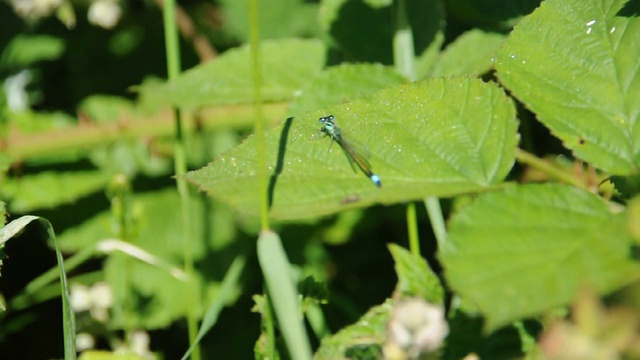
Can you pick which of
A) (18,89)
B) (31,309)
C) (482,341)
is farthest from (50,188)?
(482,341)

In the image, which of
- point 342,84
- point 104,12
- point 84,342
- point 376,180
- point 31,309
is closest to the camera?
point 376,180

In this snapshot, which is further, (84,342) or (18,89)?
(18,89)

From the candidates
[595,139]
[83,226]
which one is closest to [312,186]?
[595,139]

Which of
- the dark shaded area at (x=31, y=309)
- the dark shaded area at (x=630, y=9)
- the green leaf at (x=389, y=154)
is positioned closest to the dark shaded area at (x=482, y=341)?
the green leaf at (x=389, y=154)

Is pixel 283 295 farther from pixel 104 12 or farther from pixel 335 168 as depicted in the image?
pixel 104 12

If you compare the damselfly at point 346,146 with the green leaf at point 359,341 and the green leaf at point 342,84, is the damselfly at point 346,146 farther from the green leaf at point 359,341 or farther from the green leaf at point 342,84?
the green leaf at point 342,84

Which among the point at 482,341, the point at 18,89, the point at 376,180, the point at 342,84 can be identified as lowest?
the point at 482,341

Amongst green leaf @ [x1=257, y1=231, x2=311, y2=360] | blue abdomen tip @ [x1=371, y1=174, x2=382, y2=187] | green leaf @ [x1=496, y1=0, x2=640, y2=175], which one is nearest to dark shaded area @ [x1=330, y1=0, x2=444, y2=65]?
green leaf @ [x1=496, y1=0, x2=640, y2=175]
